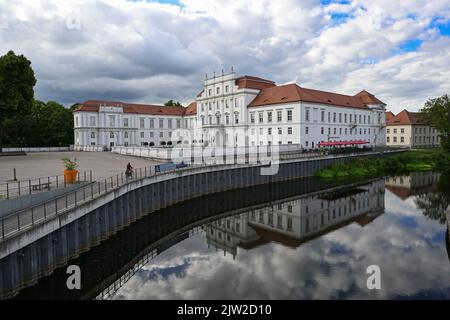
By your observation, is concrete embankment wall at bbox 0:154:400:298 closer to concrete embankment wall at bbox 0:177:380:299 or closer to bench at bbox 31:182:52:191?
concrete embankment wall at bbox 0:177:380:299

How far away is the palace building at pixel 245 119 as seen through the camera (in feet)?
189

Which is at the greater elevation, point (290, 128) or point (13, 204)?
point (290, 128)

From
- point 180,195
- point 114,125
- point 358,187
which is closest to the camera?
point 180,195

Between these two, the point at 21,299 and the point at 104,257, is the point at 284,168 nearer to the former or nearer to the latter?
the point at 104,257

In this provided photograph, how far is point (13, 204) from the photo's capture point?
1423cm

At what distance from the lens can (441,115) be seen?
63344 millimetres

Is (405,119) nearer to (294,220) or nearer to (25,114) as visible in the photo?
(294,220)

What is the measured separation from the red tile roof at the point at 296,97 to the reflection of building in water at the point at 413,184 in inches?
772

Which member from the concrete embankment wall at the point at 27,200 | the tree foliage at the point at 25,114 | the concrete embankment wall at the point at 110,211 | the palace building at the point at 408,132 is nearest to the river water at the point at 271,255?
the concrete embankment wall at the point at 110,211

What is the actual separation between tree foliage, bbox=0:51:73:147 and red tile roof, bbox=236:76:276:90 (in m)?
34.7

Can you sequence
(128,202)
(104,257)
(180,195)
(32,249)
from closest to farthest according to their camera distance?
(32,249)
(104,257)
(128,202)
(180,195)

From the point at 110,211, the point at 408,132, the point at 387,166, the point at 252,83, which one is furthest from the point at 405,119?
the point at 110,211
